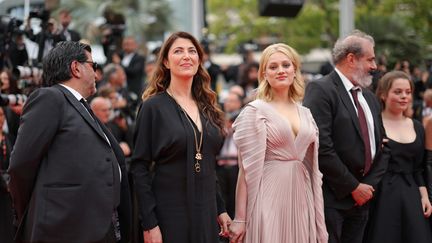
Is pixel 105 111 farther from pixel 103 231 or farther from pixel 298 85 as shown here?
pixel 103 231

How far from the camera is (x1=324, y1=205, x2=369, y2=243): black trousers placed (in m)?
5.52

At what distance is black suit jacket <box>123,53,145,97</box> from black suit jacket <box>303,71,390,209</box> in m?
5.88

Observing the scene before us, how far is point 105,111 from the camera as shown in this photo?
7.72 m

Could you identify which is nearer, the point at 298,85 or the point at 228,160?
the point at 298,85

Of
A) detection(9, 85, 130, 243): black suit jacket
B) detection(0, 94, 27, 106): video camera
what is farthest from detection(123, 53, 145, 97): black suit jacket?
detection(9, 85, 130, 243): black suit jacket

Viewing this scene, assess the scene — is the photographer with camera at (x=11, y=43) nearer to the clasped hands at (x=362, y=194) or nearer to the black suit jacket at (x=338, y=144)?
the black suit jacket at (x=338, y=144)

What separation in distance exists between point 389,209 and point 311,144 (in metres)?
1.34

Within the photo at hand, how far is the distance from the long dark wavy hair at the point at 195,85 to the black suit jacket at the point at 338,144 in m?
0.87

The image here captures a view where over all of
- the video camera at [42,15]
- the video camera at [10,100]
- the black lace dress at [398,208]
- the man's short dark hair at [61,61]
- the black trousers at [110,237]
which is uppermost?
the video camera at [42,15]

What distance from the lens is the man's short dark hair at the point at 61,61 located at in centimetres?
438

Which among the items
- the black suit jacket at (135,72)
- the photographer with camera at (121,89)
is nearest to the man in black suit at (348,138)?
A: the photographer with camera at (121,89)

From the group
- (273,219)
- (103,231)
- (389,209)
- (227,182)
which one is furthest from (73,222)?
(227,182)

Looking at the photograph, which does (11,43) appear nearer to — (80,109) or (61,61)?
(61,61)

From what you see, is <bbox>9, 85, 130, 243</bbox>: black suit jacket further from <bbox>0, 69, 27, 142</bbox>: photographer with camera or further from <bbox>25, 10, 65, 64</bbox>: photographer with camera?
<bbox>25, 10, 65, 64</bbox>: photographer with camera
